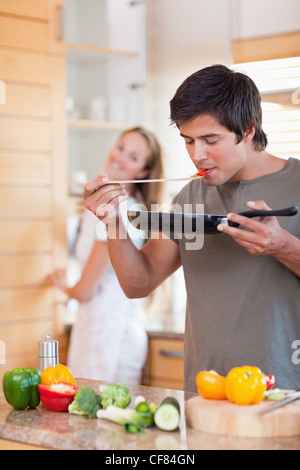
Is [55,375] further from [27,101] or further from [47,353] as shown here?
[27,101]

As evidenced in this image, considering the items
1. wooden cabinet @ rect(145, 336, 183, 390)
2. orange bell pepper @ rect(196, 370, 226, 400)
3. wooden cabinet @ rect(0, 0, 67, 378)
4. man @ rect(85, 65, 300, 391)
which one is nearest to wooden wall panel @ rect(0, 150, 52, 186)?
wooden cabinet @ rect(0, 0, 67, 378)

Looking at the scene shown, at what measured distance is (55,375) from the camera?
1438 mm

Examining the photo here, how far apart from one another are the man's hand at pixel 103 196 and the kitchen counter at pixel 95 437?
0.50 meters

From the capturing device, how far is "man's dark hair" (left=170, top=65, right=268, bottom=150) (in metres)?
1.57

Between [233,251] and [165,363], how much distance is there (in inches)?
56.4

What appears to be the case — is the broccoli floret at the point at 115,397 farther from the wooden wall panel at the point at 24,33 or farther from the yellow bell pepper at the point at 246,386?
the wooden wall panel at the point at 24,33

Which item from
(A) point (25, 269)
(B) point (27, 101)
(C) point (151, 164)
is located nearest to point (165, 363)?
(A) point (25, 269)

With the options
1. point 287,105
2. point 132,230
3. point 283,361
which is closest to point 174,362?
point 132,230

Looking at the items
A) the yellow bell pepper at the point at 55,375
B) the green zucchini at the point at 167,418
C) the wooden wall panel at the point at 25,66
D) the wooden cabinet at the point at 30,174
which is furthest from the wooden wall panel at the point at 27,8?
the green zucchini at the point at 167,418

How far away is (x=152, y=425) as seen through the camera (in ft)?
4.14

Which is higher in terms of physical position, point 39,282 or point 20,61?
point 20,61

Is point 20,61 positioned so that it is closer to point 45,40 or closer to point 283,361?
point 45,40

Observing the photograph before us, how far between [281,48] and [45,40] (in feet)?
3.49

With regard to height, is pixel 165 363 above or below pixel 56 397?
below
